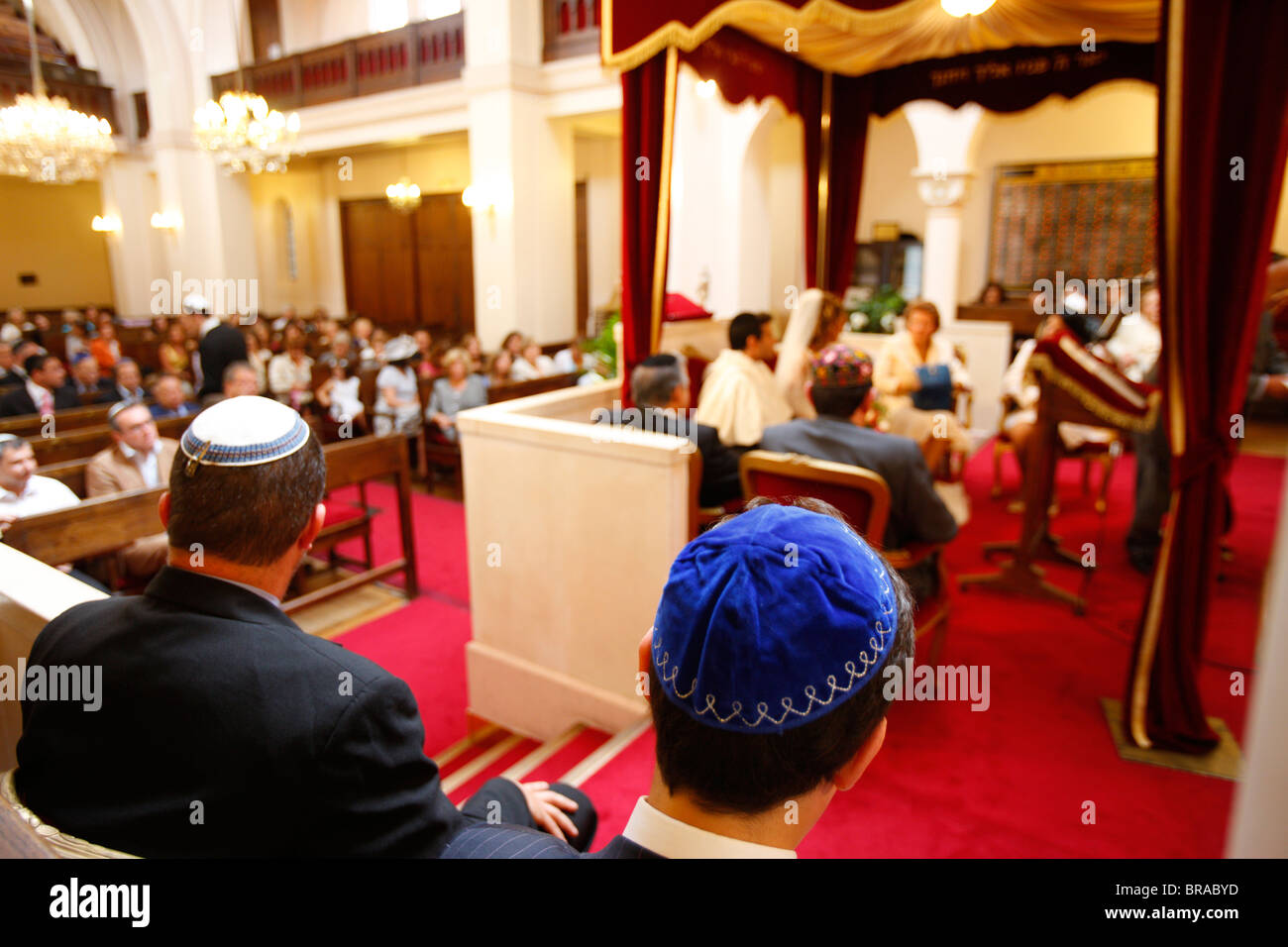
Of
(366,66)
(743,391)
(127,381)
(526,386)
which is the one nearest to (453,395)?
(526,386)

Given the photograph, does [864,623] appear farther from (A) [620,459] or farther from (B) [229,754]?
(A) [620,459]

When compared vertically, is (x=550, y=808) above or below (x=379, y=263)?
below

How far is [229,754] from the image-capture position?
3.72ft

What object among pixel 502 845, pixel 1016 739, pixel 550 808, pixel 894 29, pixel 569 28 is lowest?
pixel 1016 739

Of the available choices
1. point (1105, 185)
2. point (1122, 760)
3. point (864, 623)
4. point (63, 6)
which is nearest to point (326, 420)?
point (1122, 760)

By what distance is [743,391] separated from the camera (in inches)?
169

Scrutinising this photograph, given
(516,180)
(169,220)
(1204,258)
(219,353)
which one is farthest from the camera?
(169,220)

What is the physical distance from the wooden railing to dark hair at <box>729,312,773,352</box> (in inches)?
599

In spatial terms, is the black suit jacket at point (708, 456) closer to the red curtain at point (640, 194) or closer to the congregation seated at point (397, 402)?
the red curtain at point (640, 194)

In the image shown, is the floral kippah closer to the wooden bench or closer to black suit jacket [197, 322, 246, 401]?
the wooden bench

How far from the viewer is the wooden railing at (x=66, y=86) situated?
1401 centimetres

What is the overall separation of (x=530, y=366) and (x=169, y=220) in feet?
33.2

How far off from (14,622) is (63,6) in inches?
721

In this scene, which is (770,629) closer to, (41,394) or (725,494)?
(725,494)
